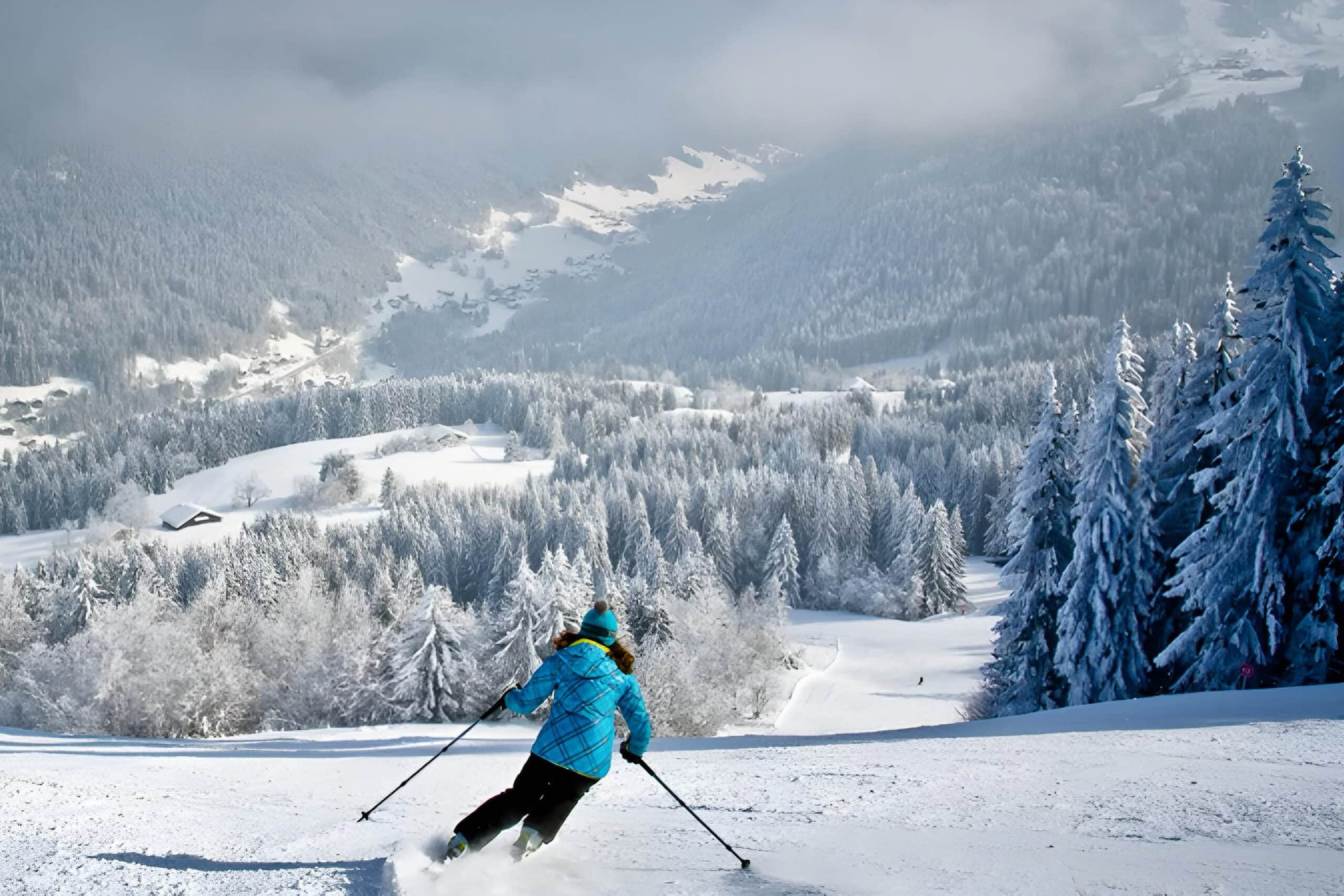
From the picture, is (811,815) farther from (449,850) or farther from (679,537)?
(679,537)

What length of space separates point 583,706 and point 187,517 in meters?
98.3

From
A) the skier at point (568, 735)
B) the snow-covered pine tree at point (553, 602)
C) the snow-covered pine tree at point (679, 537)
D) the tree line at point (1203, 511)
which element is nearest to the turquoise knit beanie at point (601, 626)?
the skier at point (568, 735)

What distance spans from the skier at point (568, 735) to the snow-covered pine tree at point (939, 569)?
61.5 m

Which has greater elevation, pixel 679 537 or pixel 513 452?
pixel 513 452

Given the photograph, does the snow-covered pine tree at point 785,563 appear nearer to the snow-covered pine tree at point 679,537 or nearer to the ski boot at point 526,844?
the snow-covered pine tree at point 679,537

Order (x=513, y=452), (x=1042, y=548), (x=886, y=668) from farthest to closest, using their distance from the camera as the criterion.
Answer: (x=513, y=452), (x=886, y=668), (x=1042, y=548)

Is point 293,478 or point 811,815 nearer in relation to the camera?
point 811,815

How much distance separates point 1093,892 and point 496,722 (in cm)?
2722

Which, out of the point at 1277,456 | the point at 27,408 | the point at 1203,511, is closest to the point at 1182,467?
the point at 1203,511

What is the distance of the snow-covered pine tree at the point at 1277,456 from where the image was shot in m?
17.3

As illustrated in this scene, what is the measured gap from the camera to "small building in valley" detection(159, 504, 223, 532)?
88.5 meters

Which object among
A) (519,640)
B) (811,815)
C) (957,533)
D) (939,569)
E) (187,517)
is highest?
(811,815)

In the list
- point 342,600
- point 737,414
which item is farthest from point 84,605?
point 737,414

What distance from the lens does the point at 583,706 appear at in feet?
20.8
